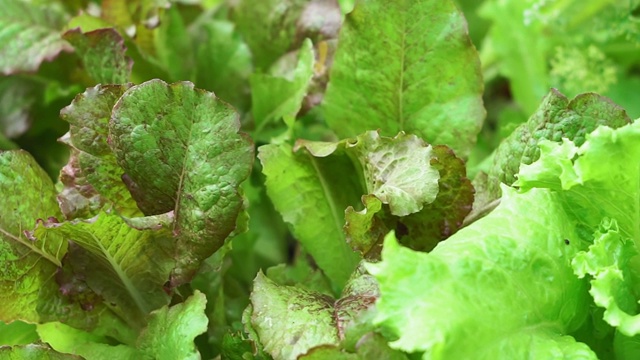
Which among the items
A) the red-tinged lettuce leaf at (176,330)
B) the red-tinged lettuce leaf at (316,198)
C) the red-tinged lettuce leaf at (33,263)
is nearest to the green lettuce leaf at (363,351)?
the red-tinged lettuce leaf at (176,330)

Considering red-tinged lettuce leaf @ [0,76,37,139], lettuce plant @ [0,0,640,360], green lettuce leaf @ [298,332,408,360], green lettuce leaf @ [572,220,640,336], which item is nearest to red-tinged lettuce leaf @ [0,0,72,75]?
lettuce plant @ [0,0,640,360]

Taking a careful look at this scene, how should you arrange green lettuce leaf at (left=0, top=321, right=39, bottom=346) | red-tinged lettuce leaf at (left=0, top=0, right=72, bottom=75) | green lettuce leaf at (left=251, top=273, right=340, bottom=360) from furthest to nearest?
red-tinged lettuce leaf at (left=0, top=0, right=72, bottom=75), green lettuce leaf at (left=0, top=321, right=39, bottom=346), green lettuce leaf at (left=251, top=273, right=340, bottom=360)

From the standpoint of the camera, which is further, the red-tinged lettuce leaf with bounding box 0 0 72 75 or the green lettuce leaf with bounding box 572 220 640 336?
the red-tinged lettuce leaf with bounding box 0 0 72 75

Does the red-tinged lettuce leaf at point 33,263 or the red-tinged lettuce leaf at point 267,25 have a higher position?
the red-tinged lettuce leaf at point 267,25

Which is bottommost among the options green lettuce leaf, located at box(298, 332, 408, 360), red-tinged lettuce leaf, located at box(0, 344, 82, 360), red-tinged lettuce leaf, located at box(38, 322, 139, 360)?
red-tinged lettuce leaf, located at box(38, 322, 139, 360)

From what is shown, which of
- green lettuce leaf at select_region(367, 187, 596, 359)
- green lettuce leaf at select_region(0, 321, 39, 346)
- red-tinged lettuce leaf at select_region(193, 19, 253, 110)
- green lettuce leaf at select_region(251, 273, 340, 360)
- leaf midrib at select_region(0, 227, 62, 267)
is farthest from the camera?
red-tinged lettuce leaf at select_region(193, 19, 253, 110)

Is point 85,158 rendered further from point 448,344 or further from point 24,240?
point 448,344

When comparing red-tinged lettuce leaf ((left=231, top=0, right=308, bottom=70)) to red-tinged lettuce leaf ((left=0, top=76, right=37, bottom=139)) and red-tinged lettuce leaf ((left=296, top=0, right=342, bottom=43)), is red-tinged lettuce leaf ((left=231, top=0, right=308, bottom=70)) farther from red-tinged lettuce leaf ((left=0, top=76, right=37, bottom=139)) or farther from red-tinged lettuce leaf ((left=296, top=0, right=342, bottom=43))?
red-tinged lettuce leaf ((left=0, top=76, right=37, bottom=139))

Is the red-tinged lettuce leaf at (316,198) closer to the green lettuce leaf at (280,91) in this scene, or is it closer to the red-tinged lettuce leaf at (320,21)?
the green lettuce leaf at (280,91)
